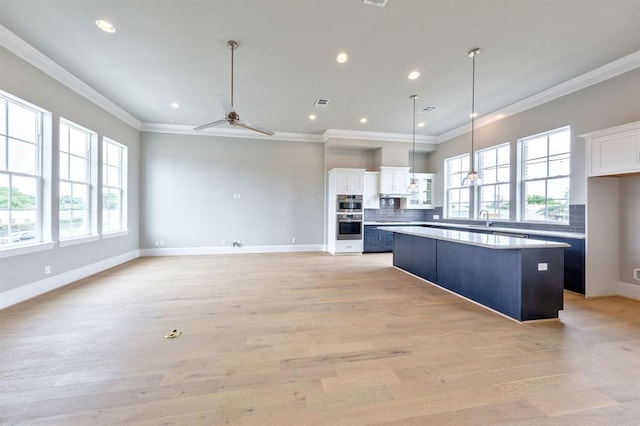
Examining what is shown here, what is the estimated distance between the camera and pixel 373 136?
7535mm

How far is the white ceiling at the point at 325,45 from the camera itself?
2.79 metres

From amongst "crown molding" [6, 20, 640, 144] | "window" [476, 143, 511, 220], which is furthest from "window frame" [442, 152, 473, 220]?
"crown molding" [6, 20, 640, 144]

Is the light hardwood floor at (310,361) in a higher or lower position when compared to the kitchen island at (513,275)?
lower

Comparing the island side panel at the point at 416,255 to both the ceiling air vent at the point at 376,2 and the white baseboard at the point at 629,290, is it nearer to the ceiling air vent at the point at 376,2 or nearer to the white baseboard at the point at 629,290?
the white baseboard at the point at 629,290

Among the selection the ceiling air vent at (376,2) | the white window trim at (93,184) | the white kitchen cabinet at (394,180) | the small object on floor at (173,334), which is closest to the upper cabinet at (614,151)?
the ceiling air vent at (376,2)

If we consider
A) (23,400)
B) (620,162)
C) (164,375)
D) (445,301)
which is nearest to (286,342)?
(164,375)

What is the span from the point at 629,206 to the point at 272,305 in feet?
17.0

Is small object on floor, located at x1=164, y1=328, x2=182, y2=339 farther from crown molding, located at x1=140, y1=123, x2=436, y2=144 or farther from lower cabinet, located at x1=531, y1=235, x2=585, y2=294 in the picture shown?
crown molding, located at x1=140, y1=123, x2=436, y2=144

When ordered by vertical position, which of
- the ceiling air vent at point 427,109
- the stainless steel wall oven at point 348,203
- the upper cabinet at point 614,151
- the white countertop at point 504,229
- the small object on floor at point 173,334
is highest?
the ceiling air vent at point 427,109

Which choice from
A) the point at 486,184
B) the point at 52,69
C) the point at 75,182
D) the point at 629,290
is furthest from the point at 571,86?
the point at 75,182

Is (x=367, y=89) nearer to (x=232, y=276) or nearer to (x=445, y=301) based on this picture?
(x=445, y=301)

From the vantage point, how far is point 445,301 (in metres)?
3.57

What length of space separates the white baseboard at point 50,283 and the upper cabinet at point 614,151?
7837 mm

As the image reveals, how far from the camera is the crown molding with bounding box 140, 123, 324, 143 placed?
6.80 m
